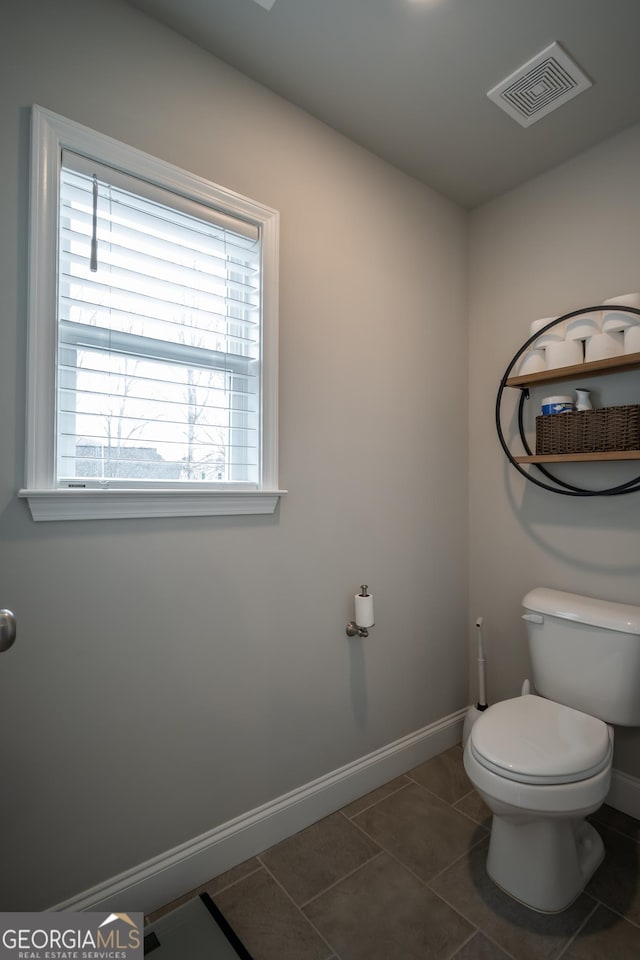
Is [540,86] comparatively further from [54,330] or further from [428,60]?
[54,330]

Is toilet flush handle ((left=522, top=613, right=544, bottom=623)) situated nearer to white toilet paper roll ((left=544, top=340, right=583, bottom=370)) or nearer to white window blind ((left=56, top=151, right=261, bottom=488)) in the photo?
white toilet paper roll ((left=544, top=340, right=583, bottom=370))

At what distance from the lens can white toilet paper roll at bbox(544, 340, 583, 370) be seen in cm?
182

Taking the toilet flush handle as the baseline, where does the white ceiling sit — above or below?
above

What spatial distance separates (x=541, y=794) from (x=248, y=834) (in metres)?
0.92

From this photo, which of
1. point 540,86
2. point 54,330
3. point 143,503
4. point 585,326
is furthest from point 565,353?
point 54,330

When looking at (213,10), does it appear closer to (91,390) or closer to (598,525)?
(91,390)

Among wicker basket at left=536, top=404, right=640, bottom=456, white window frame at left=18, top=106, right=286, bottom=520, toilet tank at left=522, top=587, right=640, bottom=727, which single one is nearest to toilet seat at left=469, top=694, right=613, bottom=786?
toilet tank at left=522, top=587, right=640, bottom=727

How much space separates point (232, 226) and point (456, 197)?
1287 millimetres

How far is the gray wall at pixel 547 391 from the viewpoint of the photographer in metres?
1.81

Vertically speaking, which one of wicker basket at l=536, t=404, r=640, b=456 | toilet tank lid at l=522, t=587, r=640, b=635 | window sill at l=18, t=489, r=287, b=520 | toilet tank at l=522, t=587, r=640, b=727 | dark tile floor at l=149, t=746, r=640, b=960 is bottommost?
dark tile floor at l=149, t=746, r=640, b=960

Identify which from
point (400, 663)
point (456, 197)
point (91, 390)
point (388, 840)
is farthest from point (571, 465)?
point (91, 390)

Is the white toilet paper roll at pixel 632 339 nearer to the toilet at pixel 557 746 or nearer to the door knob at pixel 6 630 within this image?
the toilet at pixel 557 746

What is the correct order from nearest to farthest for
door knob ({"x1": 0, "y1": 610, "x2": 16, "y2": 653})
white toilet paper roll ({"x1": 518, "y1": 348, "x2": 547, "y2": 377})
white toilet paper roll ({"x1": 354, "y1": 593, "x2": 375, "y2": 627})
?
door knob ({"x1": 0, "y1": 610, "x2": 16, "y2": 653}), white toilet paper roll ({"x1": 354, "y1": 593, "x2": 375, "y2": 627}), white toilet paper roll ({"x1": 518, "y1": 348, "x2": 547, "y2": 377})

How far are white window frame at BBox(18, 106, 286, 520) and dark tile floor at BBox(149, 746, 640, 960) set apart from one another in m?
1.16
